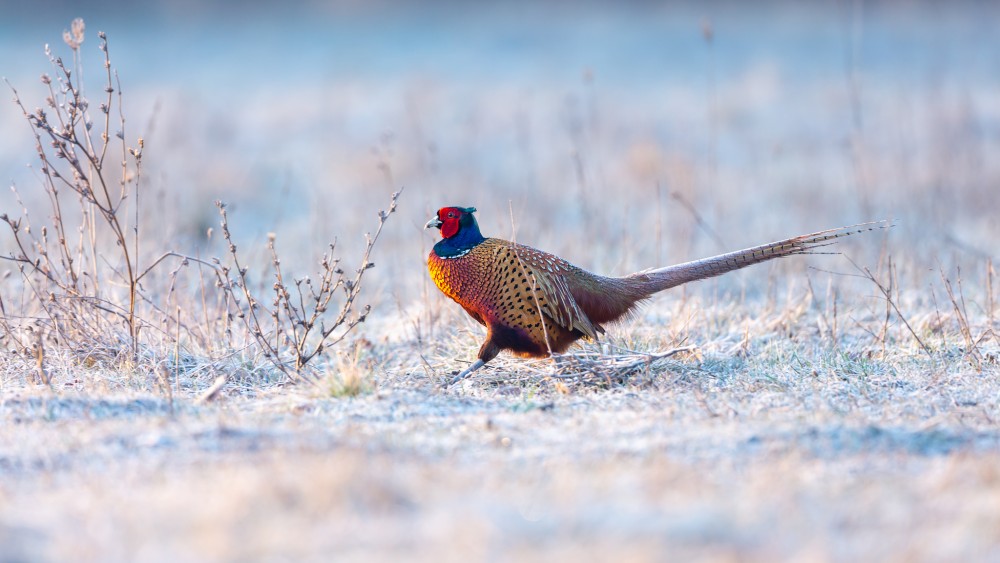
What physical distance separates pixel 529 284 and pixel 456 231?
1.28ft

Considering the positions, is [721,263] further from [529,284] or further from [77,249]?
[77,249]

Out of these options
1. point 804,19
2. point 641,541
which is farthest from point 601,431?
point 804,19

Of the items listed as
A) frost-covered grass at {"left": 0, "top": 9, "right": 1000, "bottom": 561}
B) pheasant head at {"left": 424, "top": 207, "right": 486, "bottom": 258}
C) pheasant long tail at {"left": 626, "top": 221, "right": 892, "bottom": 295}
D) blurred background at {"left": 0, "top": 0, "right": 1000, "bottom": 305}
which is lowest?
frost-covered grass at {"left": 0, "top": 9, "right": 1000, "bottom": 561}

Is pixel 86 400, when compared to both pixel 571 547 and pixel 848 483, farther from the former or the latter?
pixel 848 483

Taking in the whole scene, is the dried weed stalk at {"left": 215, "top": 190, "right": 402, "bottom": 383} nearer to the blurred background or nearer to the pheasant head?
the pheasant head

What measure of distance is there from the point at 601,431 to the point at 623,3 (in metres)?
19.0

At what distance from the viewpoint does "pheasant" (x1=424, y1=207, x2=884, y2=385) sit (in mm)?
4426

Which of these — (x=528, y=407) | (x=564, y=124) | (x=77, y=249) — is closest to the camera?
(x=528, y=407)

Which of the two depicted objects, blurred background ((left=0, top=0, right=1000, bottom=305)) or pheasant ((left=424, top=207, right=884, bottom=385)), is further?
blurred background ((left=0, top=0, right=1000, bottom=305))

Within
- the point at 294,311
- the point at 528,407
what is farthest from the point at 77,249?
the point at 528,407

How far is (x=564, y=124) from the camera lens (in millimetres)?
11500

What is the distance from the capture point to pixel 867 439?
11.1 feet

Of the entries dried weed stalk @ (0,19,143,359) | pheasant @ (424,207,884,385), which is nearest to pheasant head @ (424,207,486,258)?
pheasant @ (424,207,884,385)

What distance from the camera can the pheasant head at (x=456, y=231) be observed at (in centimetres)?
447
